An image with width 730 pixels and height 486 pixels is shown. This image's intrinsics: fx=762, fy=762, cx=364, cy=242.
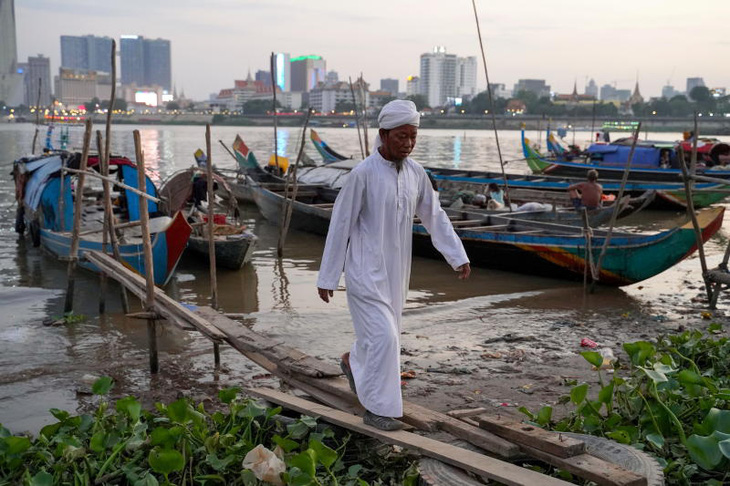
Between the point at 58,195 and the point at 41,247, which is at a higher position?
the point at 58,195

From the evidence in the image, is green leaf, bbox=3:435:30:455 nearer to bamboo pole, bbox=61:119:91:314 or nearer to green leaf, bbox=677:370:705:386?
green leaf, bbox=677:370:705:386

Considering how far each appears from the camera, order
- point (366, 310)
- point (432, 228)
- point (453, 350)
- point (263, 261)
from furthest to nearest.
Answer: point (263, 261) < point (453, 350) < point (432, 228) < point (366, 310)

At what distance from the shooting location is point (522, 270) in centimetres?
920

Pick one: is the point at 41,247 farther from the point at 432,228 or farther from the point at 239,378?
the point at 432,228

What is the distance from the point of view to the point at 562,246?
855 cm

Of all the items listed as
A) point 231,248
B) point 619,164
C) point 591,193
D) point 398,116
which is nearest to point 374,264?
point 398,116

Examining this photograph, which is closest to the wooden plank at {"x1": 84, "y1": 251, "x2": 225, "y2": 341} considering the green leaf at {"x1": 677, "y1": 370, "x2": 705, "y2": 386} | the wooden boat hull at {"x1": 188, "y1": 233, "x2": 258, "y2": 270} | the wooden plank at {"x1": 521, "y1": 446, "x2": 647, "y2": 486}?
the wooden plank at {"x1": 521, "y1": 446, "x2": 647, "y2": 486}

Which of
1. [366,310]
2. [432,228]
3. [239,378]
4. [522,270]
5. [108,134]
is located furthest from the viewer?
[522,270]

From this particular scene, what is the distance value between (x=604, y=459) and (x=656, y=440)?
0.27m

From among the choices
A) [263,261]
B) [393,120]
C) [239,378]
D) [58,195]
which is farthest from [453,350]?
[58,195]

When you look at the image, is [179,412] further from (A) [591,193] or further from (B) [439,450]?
(A) [591,193]

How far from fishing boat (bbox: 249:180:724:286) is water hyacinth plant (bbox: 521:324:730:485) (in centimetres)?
380

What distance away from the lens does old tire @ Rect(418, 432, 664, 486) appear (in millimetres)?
2830

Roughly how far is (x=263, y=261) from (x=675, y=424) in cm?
786
